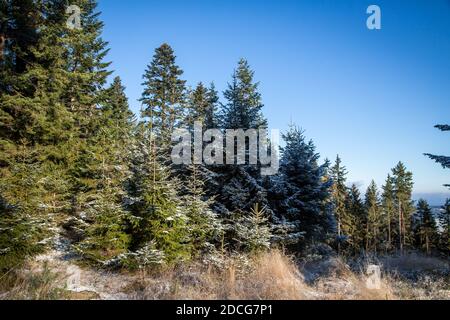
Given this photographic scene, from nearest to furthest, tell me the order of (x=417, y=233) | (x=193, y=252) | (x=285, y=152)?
1. (x=193, y=252)
2. (x=285, y=152)
3. (x=417, y=233)

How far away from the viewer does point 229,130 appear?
55.6 feet

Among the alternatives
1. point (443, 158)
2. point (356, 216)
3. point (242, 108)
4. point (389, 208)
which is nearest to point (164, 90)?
point (242, 108)

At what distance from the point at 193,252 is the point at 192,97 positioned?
19239 mm

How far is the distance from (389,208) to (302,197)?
124 ft

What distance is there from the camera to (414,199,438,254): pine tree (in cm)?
4203

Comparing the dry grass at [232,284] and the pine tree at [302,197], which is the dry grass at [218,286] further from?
the pine tree at [302,197]

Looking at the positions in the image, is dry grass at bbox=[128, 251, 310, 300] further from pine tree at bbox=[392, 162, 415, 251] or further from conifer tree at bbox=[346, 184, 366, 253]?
pine tree at bbox=[392, 162, 415, 251]

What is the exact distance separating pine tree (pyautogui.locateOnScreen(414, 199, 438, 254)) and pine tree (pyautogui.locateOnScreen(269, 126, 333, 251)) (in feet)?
120

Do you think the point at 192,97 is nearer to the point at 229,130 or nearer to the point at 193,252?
the point at 229,130

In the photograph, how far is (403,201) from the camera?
44.6 meters

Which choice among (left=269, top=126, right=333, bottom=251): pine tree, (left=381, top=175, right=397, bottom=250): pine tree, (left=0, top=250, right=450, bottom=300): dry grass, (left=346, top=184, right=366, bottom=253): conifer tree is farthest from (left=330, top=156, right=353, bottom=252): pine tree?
(left=0, top=250, right=450, bottom=300): dry grass

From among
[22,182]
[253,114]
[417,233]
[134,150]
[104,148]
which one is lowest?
[417,233]

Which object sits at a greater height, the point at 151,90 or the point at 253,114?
the point at 151,90
